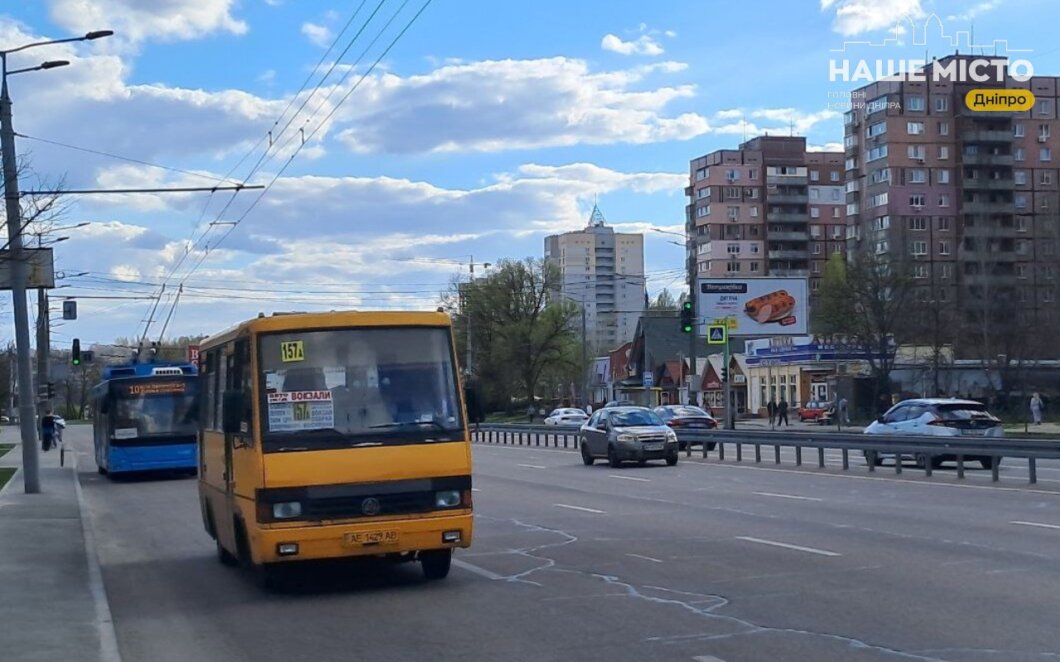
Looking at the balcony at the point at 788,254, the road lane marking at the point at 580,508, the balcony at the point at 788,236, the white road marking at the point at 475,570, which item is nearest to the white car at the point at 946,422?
the road lane marking at the point at 580,508

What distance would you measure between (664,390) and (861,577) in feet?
275

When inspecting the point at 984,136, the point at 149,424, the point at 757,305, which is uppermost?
the point at 984,136

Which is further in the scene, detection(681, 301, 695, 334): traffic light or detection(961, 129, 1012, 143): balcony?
detection(961, 129, 1012, 143): balcony

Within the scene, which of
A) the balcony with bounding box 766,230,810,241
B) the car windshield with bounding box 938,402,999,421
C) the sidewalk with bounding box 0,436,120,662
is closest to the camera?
the sidewalk with bounding box 0,436,120,662

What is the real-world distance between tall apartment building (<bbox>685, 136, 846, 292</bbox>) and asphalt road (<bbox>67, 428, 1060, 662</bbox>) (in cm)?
10117

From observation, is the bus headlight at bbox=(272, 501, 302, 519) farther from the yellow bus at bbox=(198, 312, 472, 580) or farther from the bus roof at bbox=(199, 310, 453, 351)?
the bus roof at bbox=(199, 310, 453, 351)

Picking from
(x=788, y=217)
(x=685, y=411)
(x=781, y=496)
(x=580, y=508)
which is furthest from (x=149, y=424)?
(x=788, y=217)

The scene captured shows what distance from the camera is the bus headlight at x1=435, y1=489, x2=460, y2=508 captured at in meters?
12.1

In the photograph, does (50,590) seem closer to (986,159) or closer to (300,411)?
(300,411)

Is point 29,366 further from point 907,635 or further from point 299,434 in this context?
point 907,635

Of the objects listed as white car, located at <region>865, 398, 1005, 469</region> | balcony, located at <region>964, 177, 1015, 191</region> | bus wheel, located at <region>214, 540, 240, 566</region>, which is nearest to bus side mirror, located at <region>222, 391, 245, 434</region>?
bus wheel, located at <region>214, 540, 240, 566</region>

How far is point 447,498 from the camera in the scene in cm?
1215

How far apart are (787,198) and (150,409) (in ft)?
316

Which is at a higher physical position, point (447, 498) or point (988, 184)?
point (988, 184)
